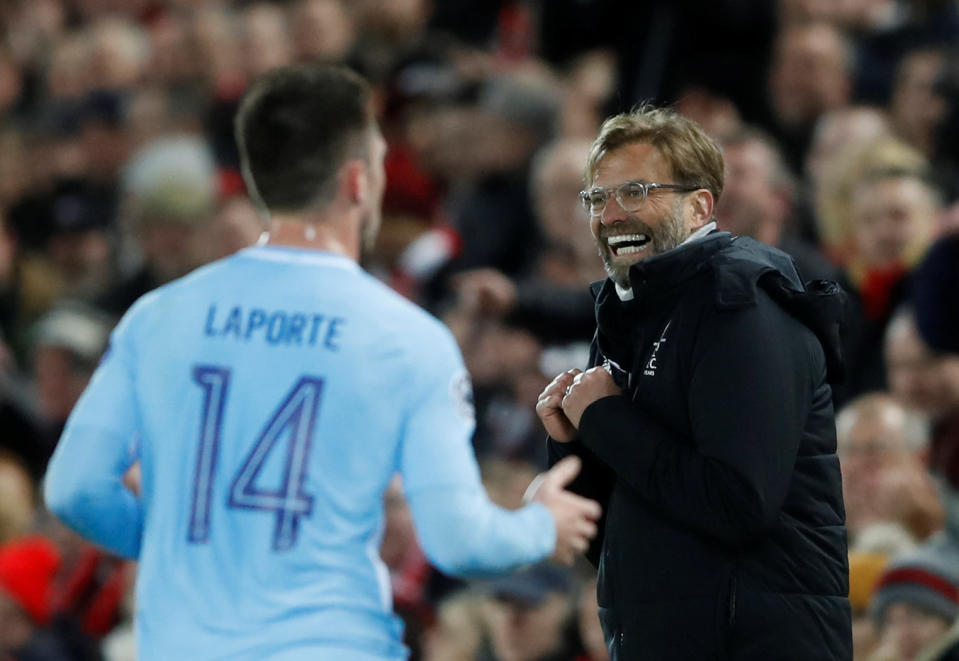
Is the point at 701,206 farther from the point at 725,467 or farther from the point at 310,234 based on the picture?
the point at 310,234

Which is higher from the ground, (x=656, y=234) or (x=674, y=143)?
(x=674, y=143)

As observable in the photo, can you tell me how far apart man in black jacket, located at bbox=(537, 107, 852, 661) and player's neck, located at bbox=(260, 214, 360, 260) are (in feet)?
2.04

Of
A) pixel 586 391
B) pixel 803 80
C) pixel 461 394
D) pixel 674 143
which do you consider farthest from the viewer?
pixel 803 80

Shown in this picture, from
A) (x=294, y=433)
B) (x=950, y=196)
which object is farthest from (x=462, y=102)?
(x=294, y=433)

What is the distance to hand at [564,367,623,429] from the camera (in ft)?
11.6

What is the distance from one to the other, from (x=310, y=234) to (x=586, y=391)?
0.69 meters

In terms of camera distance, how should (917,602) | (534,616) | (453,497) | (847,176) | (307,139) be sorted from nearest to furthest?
1. (453,497)
2. (307,139)
3. (917,602)
4. (534,616)
5. (847,176)

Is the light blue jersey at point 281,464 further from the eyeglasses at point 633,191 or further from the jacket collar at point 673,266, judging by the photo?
the eyeglasses at point 633,191

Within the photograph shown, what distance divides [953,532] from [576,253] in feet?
8.18

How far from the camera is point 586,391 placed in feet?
11.6

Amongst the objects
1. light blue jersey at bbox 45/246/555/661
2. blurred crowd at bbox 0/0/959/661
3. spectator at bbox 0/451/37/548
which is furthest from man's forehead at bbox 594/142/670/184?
spectator at bbox 0/451/37/548

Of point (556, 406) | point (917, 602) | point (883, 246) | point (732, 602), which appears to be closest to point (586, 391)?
point (556, 406)

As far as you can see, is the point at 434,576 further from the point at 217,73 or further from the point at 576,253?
the point at 217,73

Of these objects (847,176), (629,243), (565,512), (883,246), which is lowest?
(883,246)
